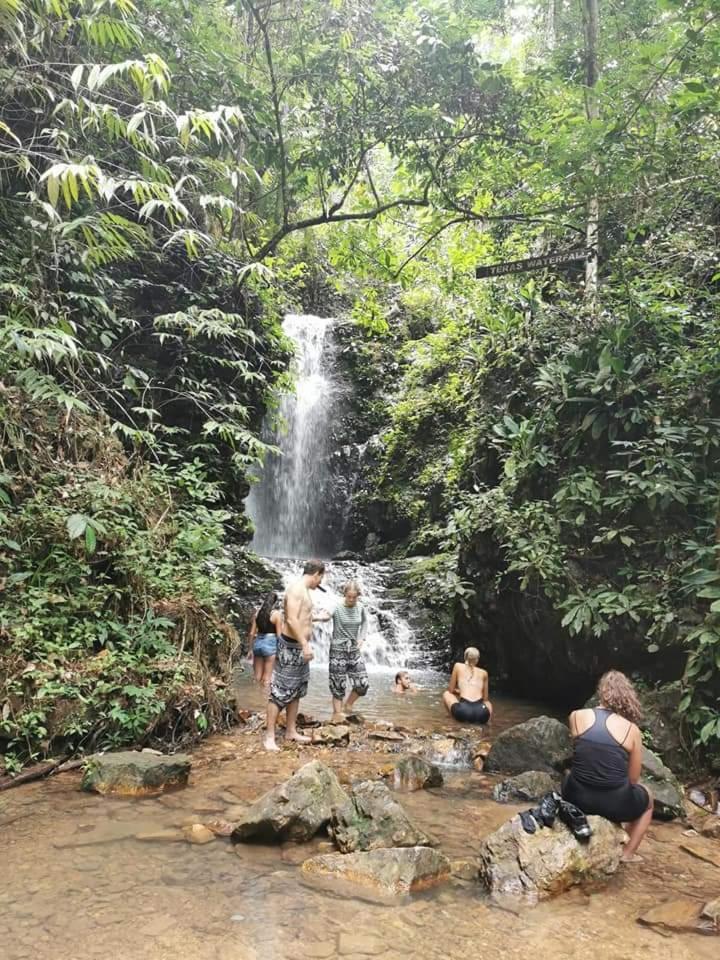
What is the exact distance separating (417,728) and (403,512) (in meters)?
9.42

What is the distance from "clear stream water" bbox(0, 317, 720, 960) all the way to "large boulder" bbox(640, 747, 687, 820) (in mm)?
124

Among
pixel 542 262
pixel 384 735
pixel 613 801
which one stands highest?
pixel 542 262

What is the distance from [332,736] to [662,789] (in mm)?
3020

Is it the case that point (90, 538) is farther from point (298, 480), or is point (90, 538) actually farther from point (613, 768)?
point (298, 480)

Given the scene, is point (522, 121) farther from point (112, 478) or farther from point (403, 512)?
point (403, 512)

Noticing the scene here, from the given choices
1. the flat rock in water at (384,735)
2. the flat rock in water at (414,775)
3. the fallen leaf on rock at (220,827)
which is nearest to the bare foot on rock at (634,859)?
the flat rock in water at (414,775)

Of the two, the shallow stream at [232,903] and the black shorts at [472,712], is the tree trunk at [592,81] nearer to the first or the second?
the black shorts at [472,712]

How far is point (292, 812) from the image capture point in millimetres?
3943

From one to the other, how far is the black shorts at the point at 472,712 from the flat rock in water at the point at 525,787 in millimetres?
2164

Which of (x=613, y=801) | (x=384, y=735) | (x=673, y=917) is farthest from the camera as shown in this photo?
(x=384, y=735)

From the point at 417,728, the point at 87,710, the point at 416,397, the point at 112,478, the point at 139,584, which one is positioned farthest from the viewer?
the point at 416,397

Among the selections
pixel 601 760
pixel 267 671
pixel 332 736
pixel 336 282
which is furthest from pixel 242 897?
pixel 336 282

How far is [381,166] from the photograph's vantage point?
47.2 ft

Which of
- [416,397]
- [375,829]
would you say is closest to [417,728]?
[375,829]
